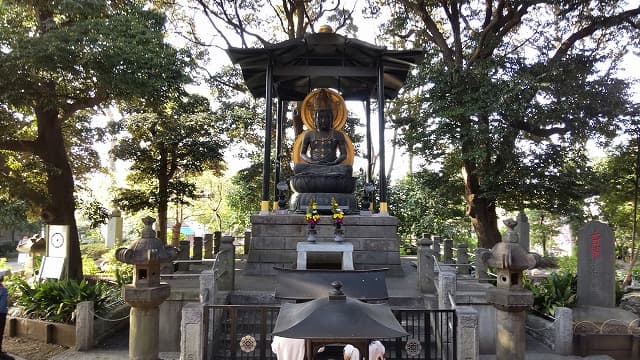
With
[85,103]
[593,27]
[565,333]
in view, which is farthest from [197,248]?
[593,27]

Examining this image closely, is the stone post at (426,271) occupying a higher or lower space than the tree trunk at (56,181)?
lower

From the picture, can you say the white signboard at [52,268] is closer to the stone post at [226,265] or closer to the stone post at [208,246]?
the stone post at [226,265]

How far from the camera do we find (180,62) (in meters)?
12.1

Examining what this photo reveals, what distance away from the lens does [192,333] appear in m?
6.81

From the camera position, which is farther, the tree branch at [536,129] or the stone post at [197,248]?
the tree branch at [536,129]

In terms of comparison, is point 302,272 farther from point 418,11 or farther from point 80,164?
point 418,11

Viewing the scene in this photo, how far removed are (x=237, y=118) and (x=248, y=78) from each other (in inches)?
206

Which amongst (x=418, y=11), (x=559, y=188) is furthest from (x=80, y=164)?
(x=559, y=188)

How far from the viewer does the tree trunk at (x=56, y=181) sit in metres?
12.9

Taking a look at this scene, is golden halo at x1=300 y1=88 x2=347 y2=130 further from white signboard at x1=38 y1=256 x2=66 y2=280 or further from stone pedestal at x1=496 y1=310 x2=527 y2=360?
stone pedestal at x1=496 y1=310 x2=527 y2=360

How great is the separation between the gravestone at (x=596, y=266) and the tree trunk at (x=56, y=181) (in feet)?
43.5

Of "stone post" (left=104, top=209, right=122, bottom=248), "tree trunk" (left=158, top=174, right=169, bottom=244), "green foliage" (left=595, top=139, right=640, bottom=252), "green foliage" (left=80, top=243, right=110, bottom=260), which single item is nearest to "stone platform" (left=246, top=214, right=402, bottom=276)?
"tree trunk" (left=158, top=174, right=169, bottom=244)

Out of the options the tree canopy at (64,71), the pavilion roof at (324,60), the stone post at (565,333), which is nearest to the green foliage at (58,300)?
the tree canopy at (64,71)

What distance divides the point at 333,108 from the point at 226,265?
857cm
